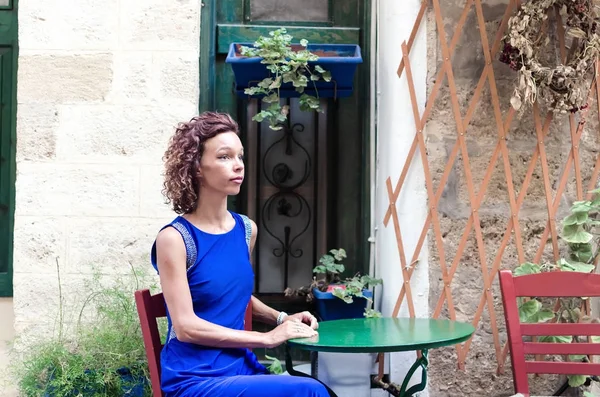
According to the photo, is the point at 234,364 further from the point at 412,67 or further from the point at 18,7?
the point at 18,7

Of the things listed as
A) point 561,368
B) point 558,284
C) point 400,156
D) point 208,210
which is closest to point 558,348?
point 561,368

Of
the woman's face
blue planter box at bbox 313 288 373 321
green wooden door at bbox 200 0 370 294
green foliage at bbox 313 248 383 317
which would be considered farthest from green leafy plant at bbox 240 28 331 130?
the woman's face

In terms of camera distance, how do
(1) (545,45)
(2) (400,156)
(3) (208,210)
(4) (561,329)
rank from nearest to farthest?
(3) (208,210)
(4) (561,329)
(1) (545,45)
(2) (400,156)

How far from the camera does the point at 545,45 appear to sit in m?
3.20

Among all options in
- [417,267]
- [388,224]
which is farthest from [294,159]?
[417,267]

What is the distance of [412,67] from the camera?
328cm

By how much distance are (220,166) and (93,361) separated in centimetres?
116

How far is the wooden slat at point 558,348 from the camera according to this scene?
9.15ft

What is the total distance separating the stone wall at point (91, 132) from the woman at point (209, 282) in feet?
3.67

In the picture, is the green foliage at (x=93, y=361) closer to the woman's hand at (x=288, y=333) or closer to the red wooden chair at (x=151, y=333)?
the red wooden chair at (x=151, y=333)

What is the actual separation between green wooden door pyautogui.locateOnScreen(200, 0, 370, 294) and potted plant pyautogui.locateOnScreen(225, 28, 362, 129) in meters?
0.18

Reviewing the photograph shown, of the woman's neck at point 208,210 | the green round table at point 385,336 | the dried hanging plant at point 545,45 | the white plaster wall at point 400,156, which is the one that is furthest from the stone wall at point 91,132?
the dried hanging plant at point 545,45

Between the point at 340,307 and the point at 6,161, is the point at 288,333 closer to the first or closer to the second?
the point at 340,307

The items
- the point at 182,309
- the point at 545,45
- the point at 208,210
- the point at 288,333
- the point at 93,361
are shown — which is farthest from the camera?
the point at 545,45
